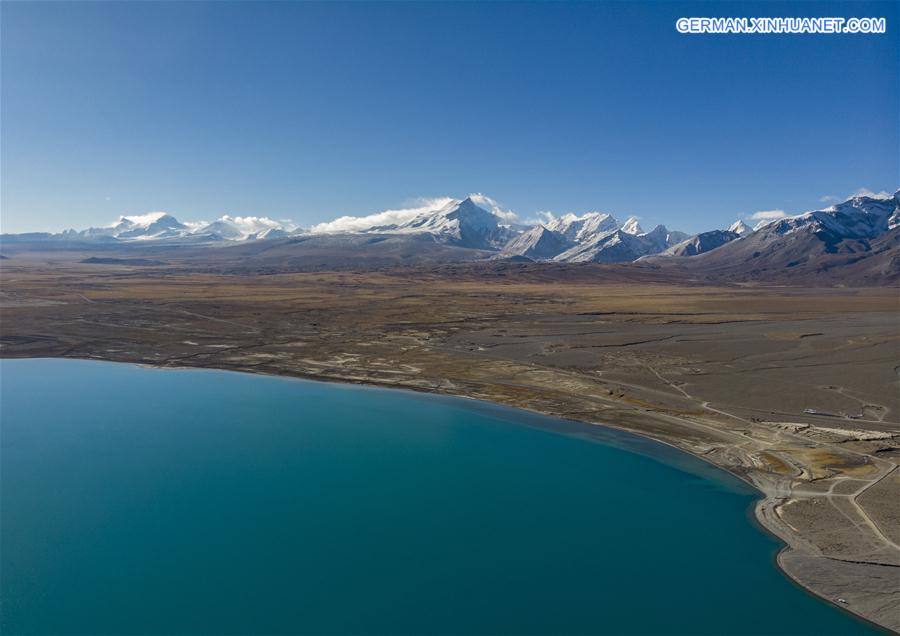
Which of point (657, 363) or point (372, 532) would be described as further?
point (657, 363)

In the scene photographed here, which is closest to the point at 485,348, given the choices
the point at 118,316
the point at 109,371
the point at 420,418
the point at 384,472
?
the point at 420,418

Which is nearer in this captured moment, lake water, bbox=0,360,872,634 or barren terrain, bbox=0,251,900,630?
lake water, bbox=0,360,872,634

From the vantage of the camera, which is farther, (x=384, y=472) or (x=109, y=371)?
(x=109, y=371)

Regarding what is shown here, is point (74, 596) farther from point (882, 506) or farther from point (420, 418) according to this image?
point (882, 506)

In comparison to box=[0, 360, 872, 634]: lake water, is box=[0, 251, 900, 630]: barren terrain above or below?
above

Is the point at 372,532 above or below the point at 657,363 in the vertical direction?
below
